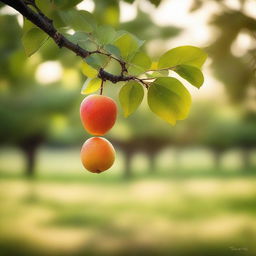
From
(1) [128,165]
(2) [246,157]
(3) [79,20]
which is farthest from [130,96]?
(2) [246,157]

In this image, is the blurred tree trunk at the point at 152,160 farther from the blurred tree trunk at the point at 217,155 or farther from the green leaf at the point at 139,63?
the green leaf at the point at 139,63

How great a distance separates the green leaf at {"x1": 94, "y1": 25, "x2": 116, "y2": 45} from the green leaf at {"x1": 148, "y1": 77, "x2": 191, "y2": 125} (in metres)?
0.12

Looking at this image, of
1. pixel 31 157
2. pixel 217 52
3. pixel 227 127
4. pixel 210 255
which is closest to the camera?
pixel 217 52

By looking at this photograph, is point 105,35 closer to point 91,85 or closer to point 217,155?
point 91,85

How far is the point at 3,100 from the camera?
10.1m

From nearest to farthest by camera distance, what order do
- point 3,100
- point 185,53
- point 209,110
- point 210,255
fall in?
point 185,53, point 210,255, point 3,100, point 209,110

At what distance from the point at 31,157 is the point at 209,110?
7049 millimetres

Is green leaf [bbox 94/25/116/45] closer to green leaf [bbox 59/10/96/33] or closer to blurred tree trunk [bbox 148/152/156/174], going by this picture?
green leaf [bbox 59/10/96/33]

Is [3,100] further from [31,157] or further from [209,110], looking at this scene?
[209,110]

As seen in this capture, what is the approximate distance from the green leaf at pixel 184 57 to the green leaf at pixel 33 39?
0.23m

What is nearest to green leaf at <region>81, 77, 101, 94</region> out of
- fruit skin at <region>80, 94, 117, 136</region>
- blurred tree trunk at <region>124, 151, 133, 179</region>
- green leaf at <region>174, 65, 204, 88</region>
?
fruit skin at <region>80, 94, 117, 136</region>

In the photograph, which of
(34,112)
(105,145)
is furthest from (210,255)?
(34,112)

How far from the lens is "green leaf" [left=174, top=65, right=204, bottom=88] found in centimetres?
60

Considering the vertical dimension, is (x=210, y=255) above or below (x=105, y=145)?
above
